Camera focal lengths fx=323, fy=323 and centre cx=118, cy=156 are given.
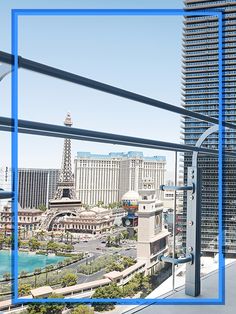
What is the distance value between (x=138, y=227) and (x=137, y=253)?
100mm

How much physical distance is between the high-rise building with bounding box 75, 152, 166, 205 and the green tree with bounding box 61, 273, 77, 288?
25 cm

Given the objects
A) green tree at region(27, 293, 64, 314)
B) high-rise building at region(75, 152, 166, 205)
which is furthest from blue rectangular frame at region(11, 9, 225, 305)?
high-rise building at region(75, 152, 166, 205)

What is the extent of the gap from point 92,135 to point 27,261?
1.54 feet

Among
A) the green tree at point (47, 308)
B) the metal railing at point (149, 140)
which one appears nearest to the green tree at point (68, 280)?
the green tree at point (47, 308)

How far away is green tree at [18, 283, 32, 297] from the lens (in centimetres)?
102

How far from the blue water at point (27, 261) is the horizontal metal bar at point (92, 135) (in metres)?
0.39

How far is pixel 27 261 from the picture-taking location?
104 cm

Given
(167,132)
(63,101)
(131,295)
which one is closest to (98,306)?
(131,295)

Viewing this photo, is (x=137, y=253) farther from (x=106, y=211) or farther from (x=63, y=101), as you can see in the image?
(x=63, y=101)

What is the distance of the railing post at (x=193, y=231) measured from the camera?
1.21 m

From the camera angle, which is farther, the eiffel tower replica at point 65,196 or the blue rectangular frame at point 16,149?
the eiffel tower replica at point 65,196

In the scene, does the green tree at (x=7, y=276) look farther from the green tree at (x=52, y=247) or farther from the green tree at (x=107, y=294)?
the green tree at (x=107, y=294)

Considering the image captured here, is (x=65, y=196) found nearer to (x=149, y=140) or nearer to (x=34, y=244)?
(x=34, y=244)

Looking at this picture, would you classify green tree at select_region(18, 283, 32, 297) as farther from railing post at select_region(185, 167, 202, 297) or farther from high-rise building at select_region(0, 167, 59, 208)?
railing post at select_region(185, 167, 202, 297)
